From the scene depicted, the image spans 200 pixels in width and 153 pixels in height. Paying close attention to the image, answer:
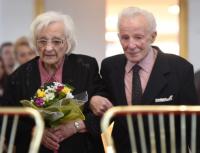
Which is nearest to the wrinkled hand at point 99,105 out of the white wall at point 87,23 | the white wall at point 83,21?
the white wall at point 83,21

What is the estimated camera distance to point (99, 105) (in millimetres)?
2373

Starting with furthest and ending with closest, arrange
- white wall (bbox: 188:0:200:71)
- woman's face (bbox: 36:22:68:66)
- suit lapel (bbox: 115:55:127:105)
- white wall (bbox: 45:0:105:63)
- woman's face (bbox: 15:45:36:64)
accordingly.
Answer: white wall (bbox: 45:0:105:63)
white wall (bbox: 188:0:200:71)
woman's face (bbox: 15:45:36:64)
woman's face (bbox: 36:22:68:66)
suit lapel (bbox: 115:55:127:105)

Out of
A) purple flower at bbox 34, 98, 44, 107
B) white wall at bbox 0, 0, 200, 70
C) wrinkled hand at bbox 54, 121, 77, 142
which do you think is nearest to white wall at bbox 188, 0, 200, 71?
white wall at bbox 0, 0, 200, 70

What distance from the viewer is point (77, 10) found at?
6.03 meters

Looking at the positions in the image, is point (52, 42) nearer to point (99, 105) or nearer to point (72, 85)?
point (72, 85)

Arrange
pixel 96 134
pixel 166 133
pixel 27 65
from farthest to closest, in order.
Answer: pixel 27 65 < pixel 96 134 < pixel 166 133

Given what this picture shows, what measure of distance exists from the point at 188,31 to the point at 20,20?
1.93m

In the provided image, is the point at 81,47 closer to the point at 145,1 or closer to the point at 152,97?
the point at 145,1

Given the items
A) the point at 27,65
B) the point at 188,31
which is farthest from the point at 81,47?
the point at 27,65

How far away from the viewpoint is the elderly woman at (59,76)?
2.47 metres

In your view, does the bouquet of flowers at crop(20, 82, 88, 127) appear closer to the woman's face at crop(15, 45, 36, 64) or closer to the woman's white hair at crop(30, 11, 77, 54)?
the woman's white hair at crop(30, 11, 77, 54)

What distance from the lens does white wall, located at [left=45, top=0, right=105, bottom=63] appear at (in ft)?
19.6

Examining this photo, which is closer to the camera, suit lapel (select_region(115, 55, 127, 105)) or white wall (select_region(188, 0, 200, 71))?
suit lapel (select_region(115, 55, 127, 105))

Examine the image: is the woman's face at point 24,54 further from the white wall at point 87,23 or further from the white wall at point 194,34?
the white wall at point 194,34
